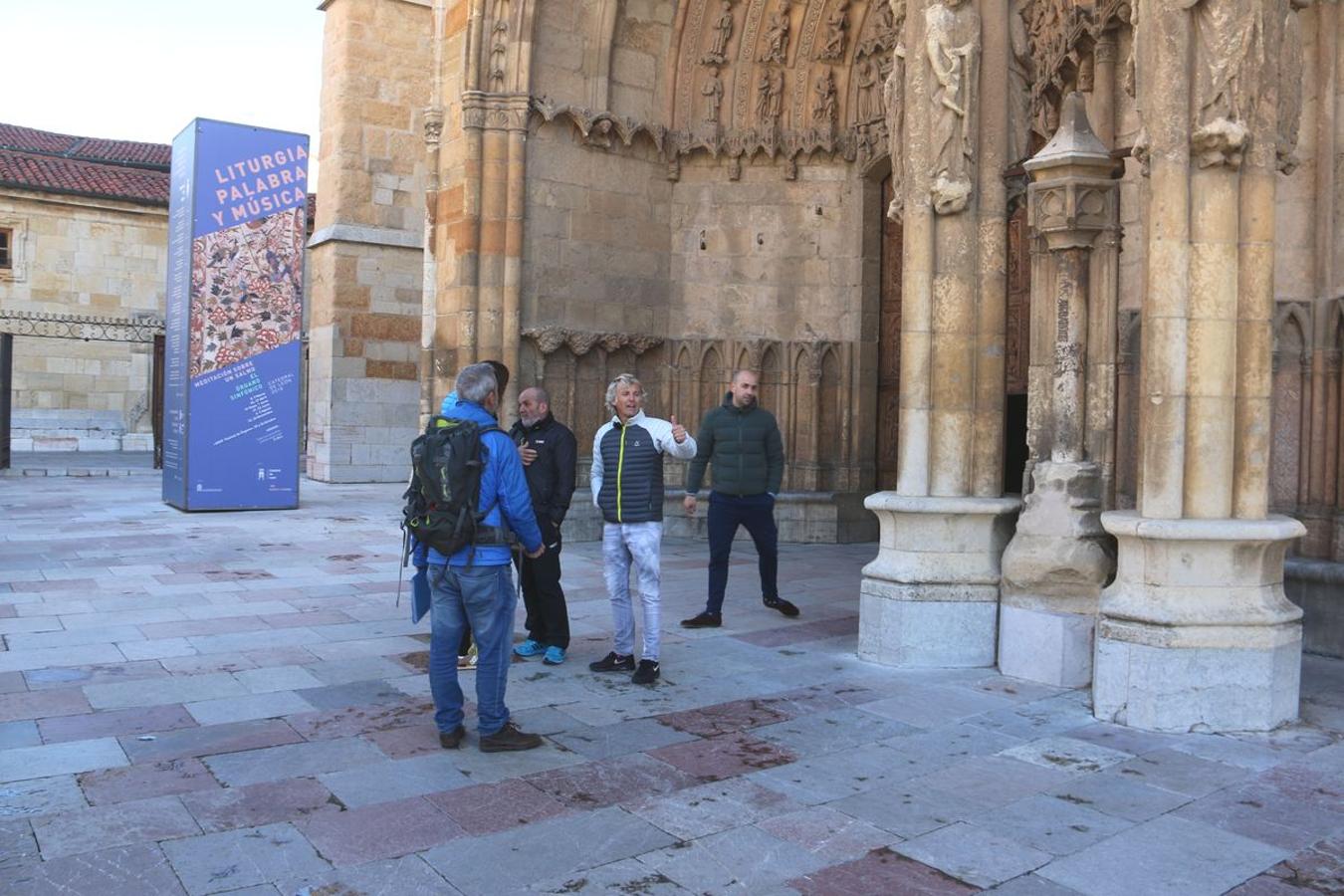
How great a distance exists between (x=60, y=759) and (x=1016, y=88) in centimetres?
580

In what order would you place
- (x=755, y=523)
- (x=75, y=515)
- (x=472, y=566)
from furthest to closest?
(x=75, y=515), (x=755, y=523), (x=472, y=566)

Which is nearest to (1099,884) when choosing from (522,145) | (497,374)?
(497,374)

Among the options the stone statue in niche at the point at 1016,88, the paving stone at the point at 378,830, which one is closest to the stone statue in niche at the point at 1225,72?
the stone statue in niche at the point at 1016,88

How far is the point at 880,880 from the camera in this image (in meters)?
3.53

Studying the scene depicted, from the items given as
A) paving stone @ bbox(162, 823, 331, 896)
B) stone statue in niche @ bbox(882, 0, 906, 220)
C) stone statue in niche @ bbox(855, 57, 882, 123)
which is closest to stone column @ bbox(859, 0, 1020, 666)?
stone statue in niche @ bbox(882, 0, 906, 220)

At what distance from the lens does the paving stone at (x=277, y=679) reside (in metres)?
5.75

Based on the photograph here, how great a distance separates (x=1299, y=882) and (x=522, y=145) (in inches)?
375

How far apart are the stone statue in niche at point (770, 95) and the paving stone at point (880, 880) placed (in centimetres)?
996

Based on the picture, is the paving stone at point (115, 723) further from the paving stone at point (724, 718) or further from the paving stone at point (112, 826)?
the paving stone at point (724, 718)

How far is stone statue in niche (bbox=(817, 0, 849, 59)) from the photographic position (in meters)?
12.1

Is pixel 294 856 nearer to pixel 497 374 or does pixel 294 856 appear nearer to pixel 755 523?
pixel 497 374

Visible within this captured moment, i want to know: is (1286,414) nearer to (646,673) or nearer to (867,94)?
(646,673)

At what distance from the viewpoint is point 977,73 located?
650cm

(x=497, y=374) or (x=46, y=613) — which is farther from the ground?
(x=497, y=374)
